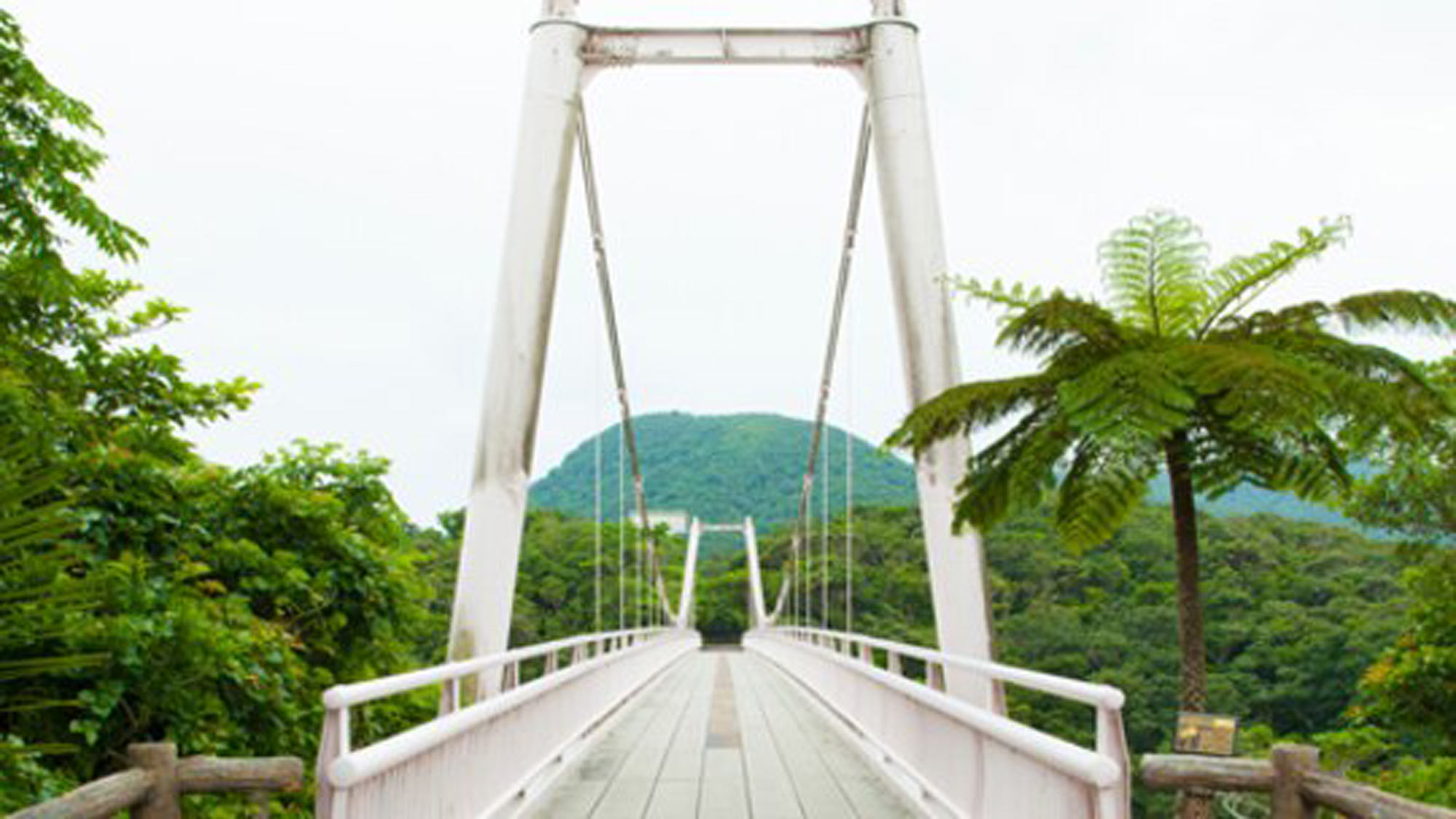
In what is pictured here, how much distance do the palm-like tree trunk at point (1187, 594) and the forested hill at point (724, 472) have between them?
102 meters

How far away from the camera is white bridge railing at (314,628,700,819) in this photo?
4.23 m

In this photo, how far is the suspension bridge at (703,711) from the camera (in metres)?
4.93

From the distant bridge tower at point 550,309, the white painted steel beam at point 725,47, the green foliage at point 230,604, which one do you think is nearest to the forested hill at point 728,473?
the white painted steel beam at point 725,47

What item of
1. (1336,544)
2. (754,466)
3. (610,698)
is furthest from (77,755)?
(754,466)

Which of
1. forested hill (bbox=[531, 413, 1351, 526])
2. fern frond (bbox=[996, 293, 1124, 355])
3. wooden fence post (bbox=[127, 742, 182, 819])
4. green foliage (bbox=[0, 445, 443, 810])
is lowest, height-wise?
wooden fence post (bbox=[127, 742, 182, 819])

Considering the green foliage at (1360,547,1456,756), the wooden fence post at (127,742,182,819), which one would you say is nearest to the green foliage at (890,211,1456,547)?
the wooden fence post at (127,742,182,819)

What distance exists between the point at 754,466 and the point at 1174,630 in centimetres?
9744

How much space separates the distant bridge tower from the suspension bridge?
2cm

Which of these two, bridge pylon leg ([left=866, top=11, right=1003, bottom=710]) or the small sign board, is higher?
bridge pylon leg ([left=866, top=11, right=1003, bottom=710])

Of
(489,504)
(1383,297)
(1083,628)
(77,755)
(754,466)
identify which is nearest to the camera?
(77,755)

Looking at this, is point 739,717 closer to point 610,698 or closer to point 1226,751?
point 610,698

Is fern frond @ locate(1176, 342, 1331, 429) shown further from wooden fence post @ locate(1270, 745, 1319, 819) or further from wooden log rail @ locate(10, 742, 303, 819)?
wooden log rail @ locate(10, 742, 303, 819)

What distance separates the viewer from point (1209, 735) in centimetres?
516

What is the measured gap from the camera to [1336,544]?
52.5m
